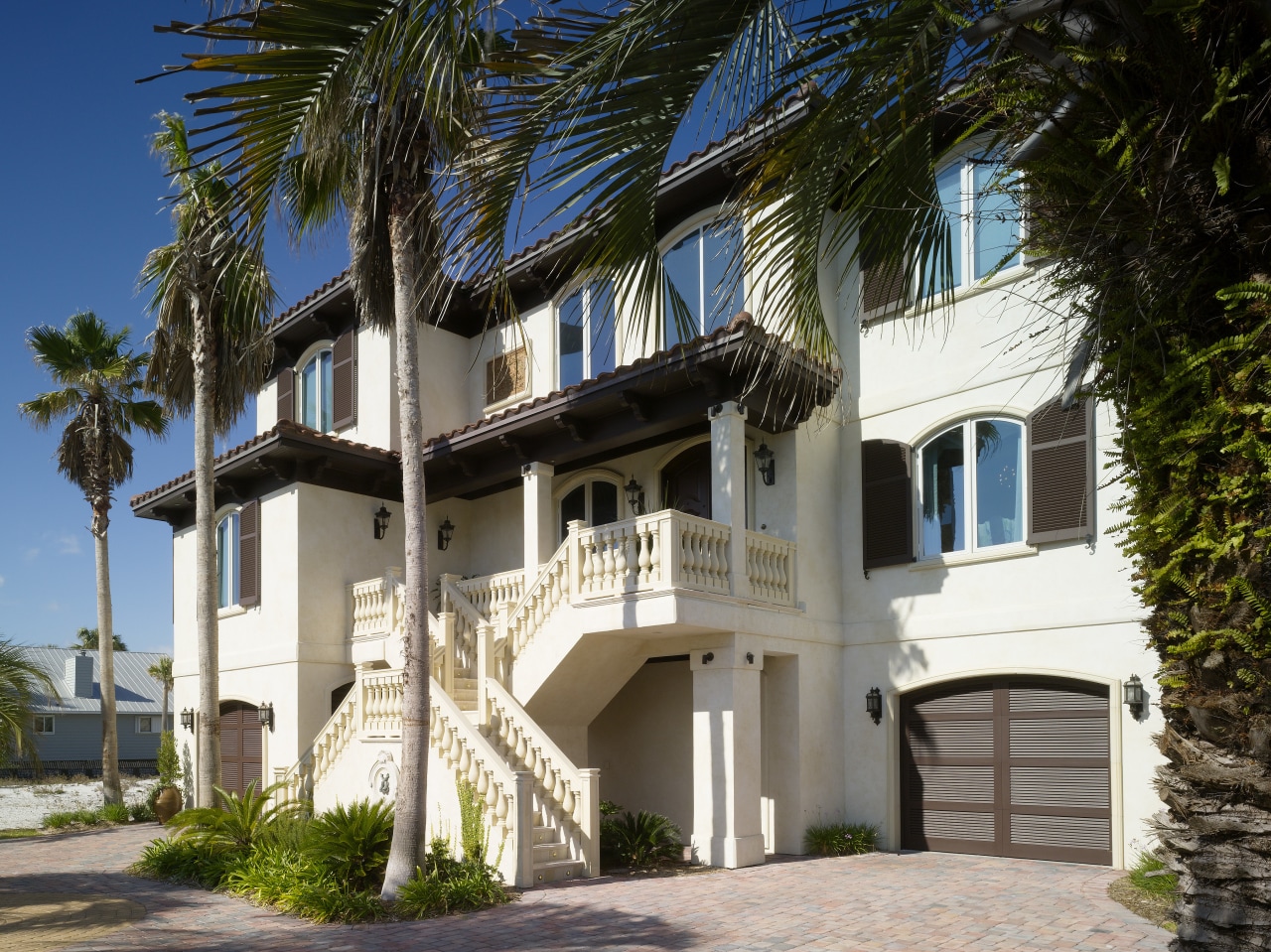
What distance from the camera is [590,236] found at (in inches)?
181

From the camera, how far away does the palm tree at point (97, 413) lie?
2500 centimetres

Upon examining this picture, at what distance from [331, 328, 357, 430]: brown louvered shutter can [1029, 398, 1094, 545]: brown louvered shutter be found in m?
12.5

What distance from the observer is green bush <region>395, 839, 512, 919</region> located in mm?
10867

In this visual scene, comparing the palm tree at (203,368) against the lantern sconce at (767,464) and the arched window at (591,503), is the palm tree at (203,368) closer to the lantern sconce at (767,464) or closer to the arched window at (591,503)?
the arched window at (591,503)

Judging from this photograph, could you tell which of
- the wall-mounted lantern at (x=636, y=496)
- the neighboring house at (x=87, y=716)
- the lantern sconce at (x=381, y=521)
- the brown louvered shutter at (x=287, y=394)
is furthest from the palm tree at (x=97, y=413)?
the neighboring house at (x=87, y=716)

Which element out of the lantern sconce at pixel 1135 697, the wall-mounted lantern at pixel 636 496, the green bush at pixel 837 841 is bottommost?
the green bush at pixel 837 841

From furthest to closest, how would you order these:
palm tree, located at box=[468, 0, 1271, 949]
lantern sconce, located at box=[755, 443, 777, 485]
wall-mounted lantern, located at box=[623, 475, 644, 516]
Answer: wall-mounted lantern, located at box=[623, 475, 644, 516] < lantern sconce, located at box=[755, 443, 777, 485] < palm tree, located at box=[468, 0, 1271, 949]

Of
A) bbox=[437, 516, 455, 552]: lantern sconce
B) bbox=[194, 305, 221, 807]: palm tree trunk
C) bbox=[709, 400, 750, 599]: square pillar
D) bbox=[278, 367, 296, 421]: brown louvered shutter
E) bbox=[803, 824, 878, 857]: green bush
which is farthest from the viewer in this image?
bbox=[278, 367, 296, 421]: brown louvered shutter

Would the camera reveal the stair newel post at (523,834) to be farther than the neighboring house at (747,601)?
No

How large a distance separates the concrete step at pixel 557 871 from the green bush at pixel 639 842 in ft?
3.33

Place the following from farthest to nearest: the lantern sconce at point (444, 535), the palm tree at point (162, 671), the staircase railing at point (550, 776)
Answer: the palm tree at point (162, 671) → the lantern sconce at point (444, 535) → the staircase railing at point (550, 776)

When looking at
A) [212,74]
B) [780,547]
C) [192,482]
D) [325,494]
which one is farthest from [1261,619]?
[192,482]

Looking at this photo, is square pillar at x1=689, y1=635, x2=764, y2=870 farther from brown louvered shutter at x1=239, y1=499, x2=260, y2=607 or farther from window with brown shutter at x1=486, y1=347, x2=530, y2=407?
brown louvered shutter at x1=239, y1=499, x2=260, y2=607

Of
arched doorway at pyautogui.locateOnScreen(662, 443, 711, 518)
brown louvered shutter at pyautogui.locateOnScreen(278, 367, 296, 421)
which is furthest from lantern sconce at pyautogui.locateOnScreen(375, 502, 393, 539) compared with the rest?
arched doorway at pyautogui.locateOnScreen(662, 443, 711, 518)
